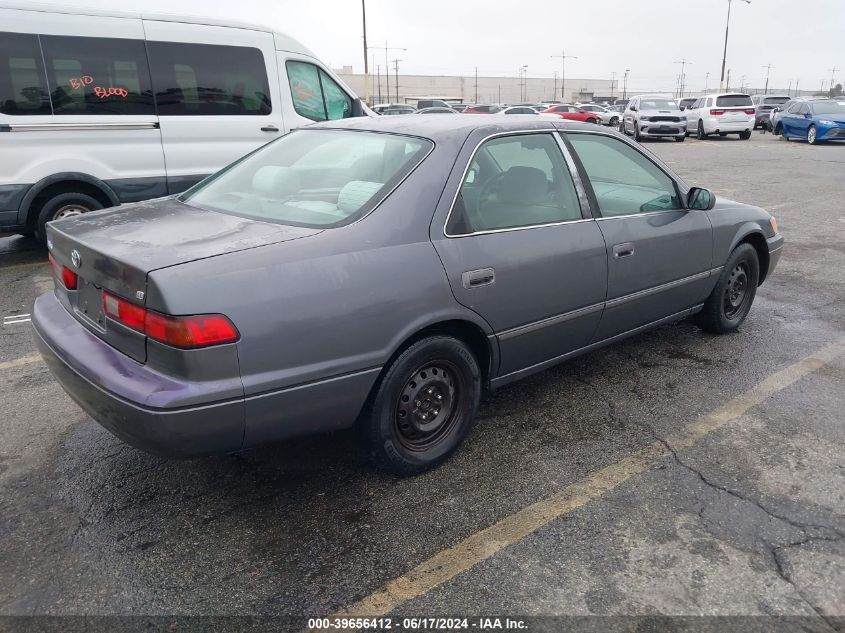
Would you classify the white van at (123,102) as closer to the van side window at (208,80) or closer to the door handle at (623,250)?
the van side window at (208,80)

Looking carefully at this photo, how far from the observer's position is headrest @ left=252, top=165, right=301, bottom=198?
3201 mm

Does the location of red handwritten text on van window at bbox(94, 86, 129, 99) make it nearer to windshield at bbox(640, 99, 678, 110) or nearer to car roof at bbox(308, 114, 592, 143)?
car roof at bbox(308, 114, 592, 143)

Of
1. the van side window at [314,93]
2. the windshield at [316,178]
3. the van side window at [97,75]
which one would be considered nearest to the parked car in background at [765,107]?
the van side window at [314,93]

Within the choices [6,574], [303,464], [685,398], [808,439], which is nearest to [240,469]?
[303,464]

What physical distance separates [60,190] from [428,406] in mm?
5485

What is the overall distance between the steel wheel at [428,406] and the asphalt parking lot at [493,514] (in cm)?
18

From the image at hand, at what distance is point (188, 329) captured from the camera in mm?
2252

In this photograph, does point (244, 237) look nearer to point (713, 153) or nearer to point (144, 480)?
point (144, 480)

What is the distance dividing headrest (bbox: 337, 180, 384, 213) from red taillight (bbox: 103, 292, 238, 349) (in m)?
0.82

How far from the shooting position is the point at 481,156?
3213 millimetres

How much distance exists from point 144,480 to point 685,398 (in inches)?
113

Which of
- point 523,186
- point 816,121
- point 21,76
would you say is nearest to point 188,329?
point 523,186

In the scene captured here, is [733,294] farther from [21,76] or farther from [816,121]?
[816,121]

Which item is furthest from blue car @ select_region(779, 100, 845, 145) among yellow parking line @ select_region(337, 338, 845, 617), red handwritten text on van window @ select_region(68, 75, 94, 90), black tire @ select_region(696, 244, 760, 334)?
red handwritten text on van window @ select_region(68, 75, 94, 90)
